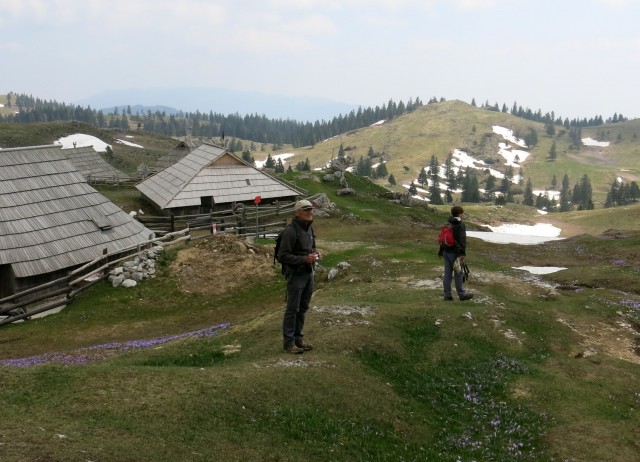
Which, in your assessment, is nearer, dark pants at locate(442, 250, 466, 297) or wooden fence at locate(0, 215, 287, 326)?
dark pants at locate(442, 250, 466, 297)

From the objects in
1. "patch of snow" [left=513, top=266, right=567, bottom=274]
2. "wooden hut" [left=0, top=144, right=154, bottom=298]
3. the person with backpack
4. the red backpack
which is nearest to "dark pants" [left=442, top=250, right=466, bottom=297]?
the person with backpack

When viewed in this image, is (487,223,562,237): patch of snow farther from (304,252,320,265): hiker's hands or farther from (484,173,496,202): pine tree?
(484,173,496,202): pine tree

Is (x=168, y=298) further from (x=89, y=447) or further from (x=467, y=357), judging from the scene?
(x=89, y=447)

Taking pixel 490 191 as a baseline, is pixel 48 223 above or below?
above

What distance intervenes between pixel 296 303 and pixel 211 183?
114ft

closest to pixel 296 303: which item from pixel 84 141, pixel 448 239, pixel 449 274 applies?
pixel 448 239

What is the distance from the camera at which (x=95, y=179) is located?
200 ft

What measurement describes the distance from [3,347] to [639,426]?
2039 centimetres

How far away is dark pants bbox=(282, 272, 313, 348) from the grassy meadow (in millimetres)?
566

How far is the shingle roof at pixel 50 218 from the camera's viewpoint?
22.6m

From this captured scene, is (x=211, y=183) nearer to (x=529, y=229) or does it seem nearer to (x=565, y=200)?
(x=529, y=229)

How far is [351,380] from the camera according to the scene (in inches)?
393

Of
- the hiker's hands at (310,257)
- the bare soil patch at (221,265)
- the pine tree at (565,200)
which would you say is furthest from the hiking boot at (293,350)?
the pine tree at (565,200)

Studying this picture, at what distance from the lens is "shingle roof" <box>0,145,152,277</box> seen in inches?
891
